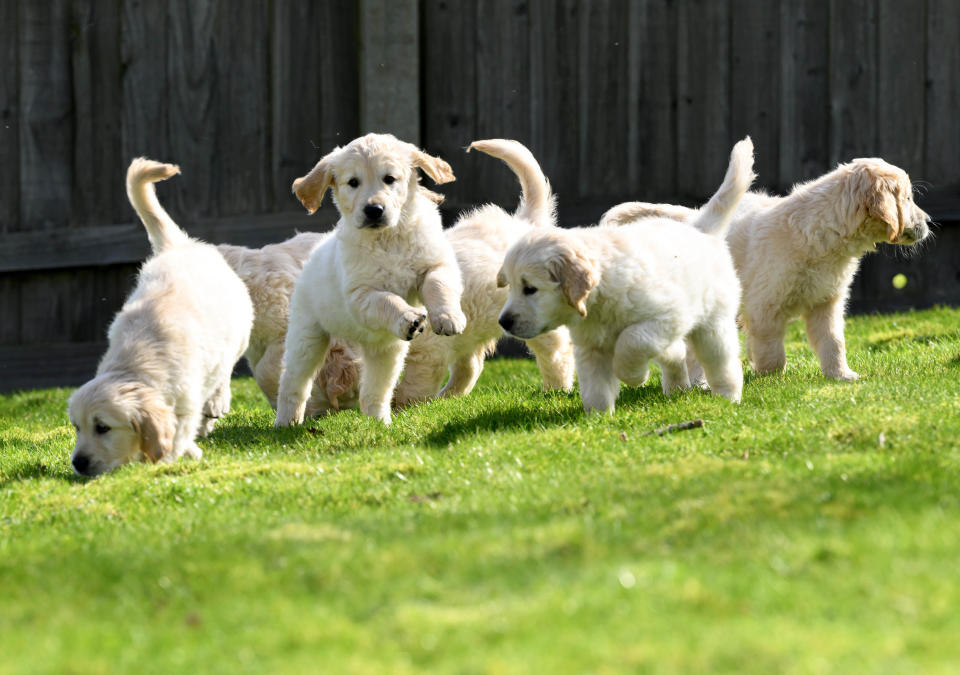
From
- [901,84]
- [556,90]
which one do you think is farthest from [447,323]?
[901,84]

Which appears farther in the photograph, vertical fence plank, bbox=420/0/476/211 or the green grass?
vertical fence plank, bbox=420/0/476/211

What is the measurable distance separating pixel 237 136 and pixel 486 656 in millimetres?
7328

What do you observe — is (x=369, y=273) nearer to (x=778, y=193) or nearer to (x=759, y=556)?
(x=759, y=556)

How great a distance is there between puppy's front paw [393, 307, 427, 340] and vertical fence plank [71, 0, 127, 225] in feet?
15.0

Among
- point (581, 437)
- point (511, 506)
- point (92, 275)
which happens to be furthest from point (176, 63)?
point (511, 506)

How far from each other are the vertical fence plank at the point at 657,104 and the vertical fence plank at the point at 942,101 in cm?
187

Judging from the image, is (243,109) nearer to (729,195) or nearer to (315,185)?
(315,185)

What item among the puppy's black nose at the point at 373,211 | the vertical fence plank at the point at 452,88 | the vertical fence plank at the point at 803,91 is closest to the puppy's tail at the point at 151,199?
the puppy's black nose at the point at 373,211

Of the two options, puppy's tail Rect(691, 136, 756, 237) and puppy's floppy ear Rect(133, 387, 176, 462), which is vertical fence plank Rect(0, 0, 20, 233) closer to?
puppy's floppy ear Rect(133, 387, 176, 462)

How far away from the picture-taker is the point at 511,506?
3916 millimetres

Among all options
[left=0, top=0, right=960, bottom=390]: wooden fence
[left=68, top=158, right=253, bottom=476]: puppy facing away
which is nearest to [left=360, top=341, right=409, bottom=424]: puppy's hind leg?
[left=68, top=158, right=253, bottom=476]: puppy facing away

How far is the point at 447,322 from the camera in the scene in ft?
18.5

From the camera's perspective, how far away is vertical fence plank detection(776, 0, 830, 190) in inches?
350

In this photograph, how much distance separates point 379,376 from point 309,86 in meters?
3.56
